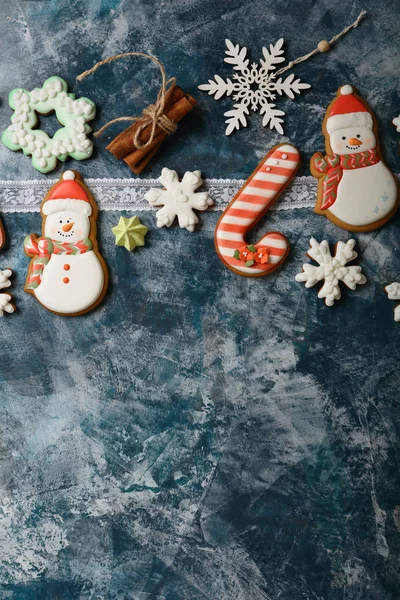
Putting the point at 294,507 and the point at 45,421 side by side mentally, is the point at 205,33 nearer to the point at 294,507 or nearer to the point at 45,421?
the point at 45,421

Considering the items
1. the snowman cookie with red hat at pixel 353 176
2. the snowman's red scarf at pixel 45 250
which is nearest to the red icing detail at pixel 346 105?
the snowman cookie with red hat at pixel 353 176

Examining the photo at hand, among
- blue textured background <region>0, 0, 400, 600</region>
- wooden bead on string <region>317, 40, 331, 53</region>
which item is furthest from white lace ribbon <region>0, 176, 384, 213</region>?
wooden bead on string <region>317, 40, 331, 53</region>

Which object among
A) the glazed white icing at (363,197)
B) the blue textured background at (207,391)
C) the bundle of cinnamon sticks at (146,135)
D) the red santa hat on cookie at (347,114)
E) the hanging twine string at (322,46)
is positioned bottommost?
the blue textured background at (207,391)

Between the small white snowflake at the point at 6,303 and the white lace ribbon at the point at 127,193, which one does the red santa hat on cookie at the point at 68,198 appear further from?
the small white snowflake at the point at 6,303

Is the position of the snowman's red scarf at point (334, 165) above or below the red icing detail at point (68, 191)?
above

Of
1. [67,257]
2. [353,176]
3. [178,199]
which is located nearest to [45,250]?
[67,257]
